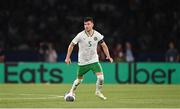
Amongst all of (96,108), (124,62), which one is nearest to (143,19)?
(124,62)

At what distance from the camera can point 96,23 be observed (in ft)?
127

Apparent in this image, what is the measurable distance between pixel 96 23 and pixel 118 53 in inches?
174

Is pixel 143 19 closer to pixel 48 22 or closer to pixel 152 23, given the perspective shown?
pixel 152 23

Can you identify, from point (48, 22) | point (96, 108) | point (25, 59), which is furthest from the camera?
point (48, 22)

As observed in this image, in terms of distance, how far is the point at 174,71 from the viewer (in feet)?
110

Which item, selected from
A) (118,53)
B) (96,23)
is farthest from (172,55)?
(96,23)

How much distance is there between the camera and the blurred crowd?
37281 millimetres

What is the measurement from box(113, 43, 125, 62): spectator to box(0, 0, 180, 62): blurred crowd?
4.78ft

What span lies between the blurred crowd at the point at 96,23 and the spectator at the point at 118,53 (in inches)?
57.3

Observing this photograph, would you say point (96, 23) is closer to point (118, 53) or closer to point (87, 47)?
point (118, 53)

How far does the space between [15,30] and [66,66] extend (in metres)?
5.67

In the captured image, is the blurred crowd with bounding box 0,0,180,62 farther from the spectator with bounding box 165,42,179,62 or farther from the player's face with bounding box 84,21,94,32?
the player's face with bounding box 84,21,94,32

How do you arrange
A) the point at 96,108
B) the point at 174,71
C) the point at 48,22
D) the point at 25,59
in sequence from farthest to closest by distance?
the point at 48,22
the point at 25,59
the point at 174,71
the point at 96,108

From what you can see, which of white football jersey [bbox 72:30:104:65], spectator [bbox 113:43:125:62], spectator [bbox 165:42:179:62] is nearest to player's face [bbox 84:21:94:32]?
white football jersey [bbox 72:30:104:65]
